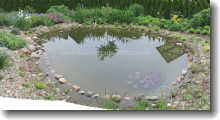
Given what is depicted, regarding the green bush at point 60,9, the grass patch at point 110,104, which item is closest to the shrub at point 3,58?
the grass patch at point 110,104

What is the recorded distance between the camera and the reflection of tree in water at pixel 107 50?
6.37 meters

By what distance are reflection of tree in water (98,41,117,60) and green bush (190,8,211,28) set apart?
251 cm

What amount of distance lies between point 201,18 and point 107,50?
3003mm

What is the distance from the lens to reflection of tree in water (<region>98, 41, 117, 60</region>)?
6.37 m

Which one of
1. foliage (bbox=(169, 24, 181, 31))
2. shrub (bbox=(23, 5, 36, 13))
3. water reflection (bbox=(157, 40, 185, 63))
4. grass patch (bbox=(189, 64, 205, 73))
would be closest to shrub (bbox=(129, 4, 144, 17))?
foliage (bbox=(169, 24, 181, 31))

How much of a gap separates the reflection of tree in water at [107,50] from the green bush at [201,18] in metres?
2.51

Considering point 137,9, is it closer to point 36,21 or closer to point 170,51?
point 170,51

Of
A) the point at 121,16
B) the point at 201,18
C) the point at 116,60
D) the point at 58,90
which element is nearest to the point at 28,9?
the point at 121,16

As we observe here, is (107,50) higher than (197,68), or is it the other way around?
(107,50)

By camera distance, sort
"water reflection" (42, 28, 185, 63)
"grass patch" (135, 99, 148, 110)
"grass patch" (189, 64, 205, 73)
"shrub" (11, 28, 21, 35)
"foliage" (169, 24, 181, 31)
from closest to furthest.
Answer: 1. "grass patch" (135, 99, 148, 110)
2. "grass patch" (189, 64, 205, 73)
3. "water reflection" (42, 28, 185, 63)
4. "shrub" (11, 28, 21, 35)
5. "foliage" (169, 24, 181, 31)

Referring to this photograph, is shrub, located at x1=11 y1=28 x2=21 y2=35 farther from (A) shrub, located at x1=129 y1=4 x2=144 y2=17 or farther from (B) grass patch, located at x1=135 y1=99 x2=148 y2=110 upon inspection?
(B) grass patch, located at x1=135 y1=99 x2=148 y2=110

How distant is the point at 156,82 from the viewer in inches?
196

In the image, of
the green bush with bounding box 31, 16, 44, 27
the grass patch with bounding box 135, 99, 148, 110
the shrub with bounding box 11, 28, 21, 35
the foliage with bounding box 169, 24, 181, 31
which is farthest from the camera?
the green bush with bounding box 31, 16, 44, 27

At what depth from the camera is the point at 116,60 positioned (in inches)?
238
